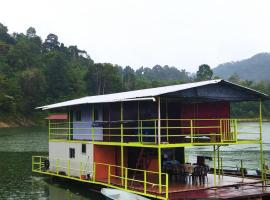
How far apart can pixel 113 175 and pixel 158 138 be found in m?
5.12

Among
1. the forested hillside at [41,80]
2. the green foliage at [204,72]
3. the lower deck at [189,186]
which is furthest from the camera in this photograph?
the green foliage at [204,72]

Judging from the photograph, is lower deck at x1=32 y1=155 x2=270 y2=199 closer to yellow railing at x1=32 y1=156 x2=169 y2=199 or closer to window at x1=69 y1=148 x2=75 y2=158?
yellow railing at x1=32 y1=156 x2=169 y2=199

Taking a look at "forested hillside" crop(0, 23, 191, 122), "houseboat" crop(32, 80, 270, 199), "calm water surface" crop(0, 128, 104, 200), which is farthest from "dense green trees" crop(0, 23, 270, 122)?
"houseboat" crop(32, 80, 270, 199)

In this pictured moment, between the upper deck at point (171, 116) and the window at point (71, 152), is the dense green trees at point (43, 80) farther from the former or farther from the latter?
the upper deck at point (171, 116)

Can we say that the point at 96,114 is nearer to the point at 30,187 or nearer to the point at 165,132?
the point at 165,132

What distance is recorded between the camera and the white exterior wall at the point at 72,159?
25159 mm

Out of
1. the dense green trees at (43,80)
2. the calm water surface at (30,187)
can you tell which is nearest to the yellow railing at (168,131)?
the calm water surface at (30,187)

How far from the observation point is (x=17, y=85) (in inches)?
4966

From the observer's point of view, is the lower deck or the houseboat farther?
the houseboat

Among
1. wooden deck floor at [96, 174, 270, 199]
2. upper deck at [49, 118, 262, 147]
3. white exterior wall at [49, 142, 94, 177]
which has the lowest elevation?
wooden deck floor at [96, 174, 270, 199]

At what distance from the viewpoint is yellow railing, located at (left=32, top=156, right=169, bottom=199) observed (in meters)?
19.8

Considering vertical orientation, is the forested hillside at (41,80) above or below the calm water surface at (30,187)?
above

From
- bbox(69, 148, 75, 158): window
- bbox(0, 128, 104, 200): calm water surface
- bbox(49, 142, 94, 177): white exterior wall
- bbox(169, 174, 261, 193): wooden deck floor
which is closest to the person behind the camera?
→ bbox(169, 174, 261, 193): wooden deck floor

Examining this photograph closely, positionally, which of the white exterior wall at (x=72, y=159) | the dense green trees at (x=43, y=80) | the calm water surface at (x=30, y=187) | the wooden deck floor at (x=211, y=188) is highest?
the dense green trees at (x=43, y=80)
